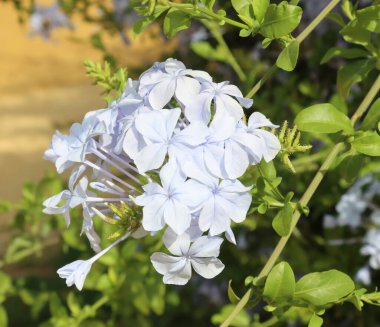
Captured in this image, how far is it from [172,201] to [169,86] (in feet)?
0.46

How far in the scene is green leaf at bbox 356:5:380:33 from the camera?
1.01m

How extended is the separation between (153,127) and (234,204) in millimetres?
114

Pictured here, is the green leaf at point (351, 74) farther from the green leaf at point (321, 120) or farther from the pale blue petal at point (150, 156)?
the pale blue petal at point (150, 156)

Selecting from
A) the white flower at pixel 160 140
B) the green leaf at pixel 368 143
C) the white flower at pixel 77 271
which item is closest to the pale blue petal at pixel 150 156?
the white flower at pixel 160 140

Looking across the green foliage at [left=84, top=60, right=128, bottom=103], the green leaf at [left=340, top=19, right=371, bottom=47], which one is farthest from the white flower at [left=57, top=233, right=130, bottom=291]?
the green leaf at [left=340, top=19, right=371, bottom=47]

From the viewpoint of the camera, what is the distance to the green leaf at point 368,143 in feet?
3.27

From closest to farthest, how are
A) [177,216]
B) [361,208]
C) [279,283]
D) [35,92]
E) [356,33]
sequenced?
[177,216] < [279,283] < [356,33] < [361,208] < [35,92]

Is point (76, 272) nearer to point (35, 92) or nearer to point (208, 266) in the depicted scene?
point (208, 266)

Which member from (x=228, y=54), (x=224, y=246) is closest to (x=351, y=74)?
(x=228, y=54)

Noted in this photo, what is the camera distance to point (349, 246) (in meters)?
2.04

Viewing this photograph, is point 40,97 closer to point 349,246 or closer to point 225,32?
point 225,32

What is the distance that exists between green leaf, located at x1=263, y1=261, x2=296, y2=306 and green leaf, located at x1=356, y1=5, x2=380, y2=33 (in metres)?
0.34

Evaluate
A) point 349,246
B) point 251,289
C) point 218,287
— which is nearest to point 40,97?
point 218,287

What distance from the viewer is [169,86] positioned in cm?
85
